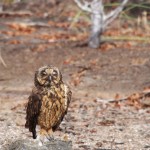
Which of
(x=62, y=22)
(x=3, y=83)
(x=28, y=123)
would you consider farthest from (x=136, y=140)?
(x=62, y=22)

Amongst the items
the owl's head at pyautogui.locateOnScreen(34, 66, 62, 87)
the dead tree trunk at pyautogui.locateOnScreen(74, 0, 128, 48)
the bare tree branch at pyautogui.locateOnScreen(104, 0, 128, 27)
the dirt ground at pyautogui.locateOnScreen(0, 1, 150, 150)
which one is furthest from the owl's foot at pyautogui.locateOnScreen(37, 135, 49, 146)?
the bare tree branch at pyautogui.locateOnScreen(104, 0, 128, 27)

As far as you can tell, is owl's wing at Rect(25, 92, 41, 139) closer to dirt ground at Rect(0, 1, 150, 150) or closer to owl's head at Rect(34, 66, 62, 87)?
owl's head at Rect(34, 66, 62, 87)

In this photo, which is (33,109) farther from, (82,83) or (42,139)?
(82,83)

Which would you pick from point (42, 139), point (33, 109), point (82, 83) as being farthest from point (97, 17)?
point (33, 109)

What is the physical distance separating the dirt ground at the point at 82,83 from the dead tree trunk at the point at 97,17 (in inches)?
12.3

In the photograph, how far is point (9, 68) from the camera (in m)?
12.9

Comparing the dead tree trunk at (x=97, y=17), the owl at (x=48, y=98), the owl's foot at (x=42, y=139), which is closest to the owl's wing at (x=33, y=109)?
the owl at (x=48, y=98)

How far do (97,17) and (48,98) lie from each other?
800 cm

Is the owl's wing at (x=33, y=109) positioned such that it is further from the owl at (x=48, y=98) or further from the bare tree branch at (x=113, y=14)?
the bare tree branch at (x=113, y=14)

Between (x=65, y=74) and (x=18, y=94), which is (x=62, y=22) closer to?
(x=65, y=74)

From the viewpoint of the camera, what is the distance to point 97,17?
14047 mm

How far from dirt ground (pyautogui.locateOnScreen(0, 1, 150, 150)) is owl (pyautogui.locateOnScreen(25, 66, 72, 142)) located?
3.09 ft

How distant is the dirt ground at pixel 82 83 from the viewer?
26.6 ft

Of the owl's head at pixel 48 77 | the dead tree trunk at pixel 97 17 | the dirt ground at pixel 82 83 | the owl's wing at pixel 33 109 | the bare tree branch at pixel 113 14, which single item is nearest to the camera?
the owl's head at pixel 48 77
